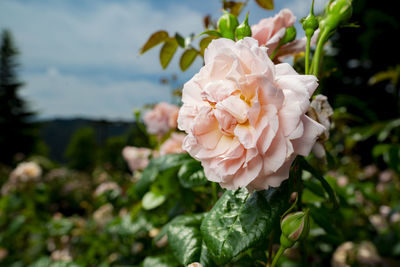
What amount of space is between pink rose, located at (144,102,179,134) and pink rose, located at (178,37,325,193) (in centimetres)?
56

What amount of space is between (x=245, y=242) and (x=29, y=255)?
66.8 inches

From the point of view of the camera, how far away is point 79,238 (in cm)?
Answer: 163

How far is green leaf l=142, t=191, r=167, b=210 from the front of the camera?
63cm

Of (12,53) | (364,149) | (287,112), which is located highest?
(287,112)

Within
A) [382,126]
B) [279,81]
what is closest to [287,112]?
[279,81]

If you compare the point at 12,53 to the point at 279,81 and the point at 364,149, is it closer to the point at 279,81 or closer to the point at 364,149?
the point at 364,149

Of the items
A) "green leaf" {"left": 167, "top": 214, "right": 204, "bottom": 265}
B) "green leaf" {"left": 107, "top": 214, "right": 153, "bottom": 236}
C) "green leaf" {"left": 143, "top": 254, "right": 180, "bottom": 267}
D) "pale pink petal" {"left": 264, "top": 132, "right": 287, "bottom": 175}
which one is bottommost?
"green leaf" {"left": 107, "top": 214, "right": 153, "bottom": 236}

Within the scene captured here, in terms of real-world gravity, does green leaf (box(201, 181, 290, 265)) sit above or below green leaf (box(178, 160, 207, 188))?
above

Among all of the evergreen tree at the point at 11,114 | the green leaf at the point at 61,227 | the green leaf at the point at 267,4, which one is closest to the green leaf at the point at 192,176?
the green leaf at the point at 267,4

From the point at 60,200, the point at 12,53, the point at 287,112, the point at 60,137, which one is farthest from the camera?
the point at 60,137

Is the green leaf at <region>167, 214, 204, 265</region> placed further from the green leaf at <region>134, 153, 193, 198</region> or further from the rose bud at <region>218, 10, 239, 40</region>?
the rose bud at <region>218, 10, 239, 40</region>

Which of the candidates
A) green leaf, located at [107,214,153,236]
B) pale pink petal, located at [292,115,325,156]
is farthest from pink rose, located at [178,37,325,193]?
green leaf, located at [107,214,153,236]

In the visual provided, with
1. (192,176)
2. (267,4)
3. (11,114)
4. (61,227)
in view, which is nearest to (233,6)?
(267,4)

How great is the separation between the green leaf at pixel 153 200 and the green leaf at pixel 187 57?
29 centimetres
